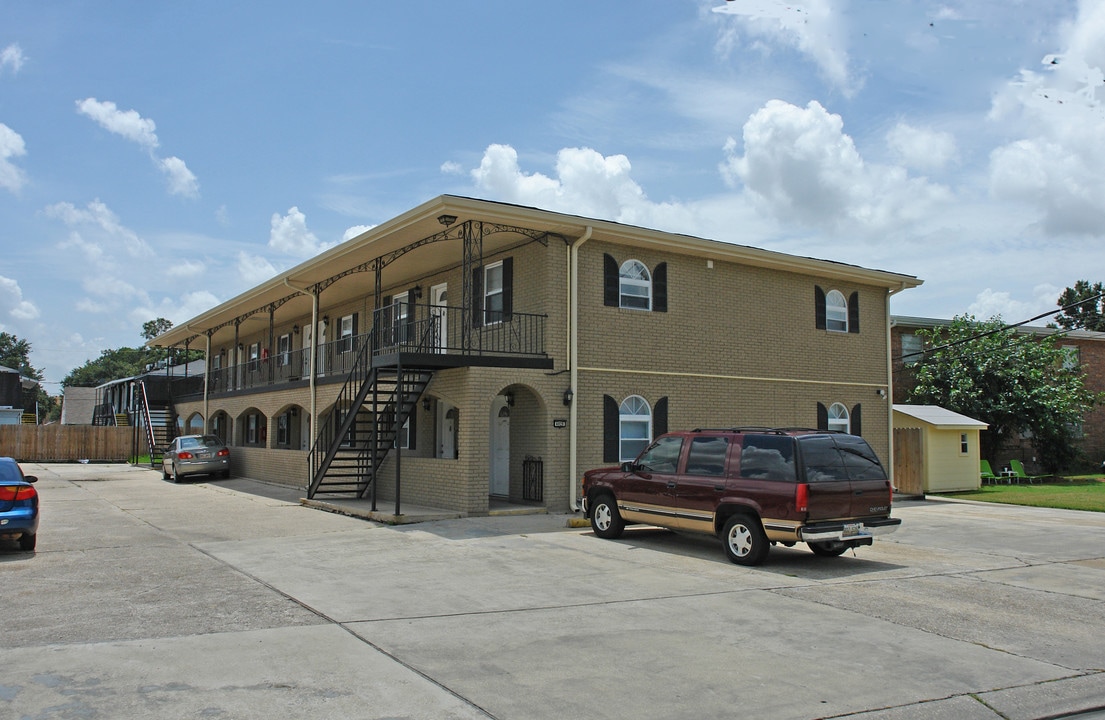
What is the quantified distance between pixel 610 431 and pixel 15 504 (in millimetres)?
10197

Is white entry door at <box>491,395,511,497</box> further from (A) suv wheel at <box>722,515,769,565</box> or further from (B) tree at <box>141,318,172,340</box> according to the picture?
(B) tree at <box>141,318,172,340</box>

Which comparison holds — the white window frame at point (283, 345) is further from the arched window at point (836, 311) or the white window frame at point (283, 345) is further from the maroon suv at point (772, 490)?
the maroon suv at point (772, 490)

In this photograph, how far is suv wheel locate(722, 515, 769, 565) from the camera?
1068 centimetres

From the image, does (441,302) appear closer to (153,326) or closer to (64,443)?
(64,443)

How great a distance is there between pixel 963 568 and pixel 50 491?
2129cm

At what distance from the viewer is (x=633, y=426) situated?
17.9 m

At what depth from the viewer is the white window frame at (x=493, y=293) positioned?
18516mm

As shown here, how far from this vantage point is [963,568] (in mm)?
11016

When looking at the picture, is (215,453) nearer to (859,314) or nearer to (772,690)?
(859,314)

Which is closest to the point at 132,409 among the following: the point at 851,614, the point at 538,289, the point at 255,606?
the point at 538,289

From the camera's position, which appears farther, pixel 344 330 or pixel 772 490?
pixel 344 330

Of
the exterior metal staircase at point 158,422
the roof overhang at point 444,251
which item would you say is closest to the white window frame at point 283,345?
the roof overhang at point 444,251

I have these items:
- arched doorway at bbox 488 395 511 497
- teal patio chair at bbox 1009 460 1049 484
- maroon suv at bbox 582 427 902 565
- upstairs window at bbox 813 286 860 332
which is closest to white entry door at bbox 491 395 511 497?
arched doorway at bbox 488 395 511 497

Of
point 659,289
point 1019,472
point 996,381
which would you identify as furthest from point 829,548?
point 1019,472
